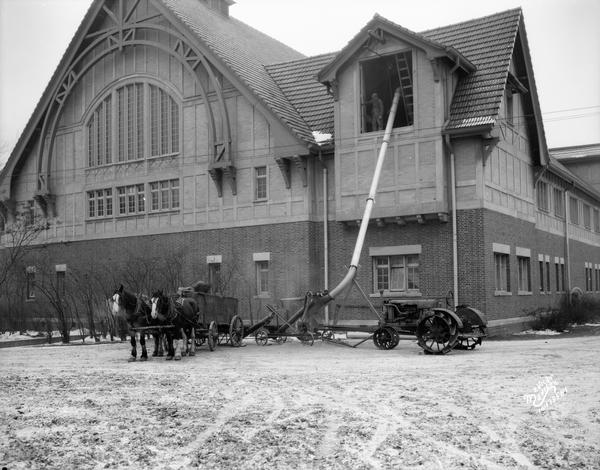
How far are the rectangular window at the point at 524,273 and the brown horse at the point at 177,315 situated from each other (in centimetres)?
1594

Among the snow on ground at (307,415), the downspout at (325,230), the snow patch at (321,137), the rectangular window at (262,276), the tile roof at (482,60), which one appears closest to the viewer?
the snow on ground at (307,415)

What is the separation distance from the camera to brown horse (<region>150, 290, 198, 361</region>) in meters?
19.3

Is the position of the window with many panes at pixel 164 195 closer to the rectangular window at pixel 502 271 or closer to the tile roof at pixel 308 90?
the tile roof at pixel 308 90

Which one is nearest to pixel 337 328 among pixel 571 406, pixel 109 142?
pixel 571 406

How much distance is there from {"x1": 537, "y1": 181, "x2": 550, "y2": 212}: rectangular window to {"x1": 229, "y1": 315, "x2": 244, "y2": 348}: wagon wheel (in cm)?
1752

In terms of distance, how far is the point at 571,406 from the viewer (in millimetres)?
10781

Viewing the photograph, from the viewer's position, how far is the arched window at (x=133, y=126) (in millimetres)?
33781

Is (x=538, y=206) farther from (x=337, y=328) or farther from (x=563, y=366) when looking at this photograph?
(x=563, y=366)

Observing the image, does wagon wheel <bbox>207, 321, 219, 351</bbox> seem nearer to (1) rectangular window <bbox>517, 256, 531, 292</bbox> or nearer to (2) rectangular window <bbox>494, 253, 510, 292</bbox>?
(2) rectangular window <bbox>494, 253, 510, 292</bbox>

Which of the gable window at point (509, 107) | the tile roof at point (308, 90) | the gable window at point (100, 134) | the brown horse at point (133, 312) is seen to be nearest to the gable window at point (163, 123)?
the gable window at point (100, 134)

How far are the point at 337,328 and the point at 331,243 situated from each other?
319 inches

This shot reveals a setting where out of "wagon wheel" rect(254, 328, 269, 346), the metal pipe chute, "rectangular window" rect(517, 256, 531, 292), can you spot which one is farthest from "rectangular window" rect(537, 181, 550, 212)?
"wagon wheel" rect(254, 328, 269, 346)

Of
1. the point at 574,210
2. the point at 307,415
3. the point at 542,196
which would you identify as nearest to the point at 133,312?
the point at 307,415

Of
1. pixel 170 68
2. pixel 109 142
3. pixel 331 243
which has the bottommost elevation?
pixel 331 243
